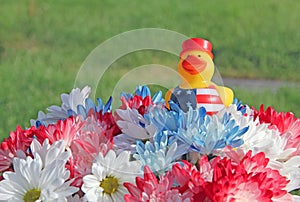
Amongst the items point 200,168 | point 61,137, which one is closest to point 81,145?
point 61,137

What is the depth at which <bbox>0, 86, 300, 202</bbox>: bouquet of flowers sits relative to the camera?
1.70m

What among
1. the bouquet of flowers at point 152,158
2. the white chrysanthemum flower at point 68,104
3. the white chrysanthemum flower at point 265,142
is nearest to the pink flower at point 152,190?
the bouquet of flowers at point 152,158

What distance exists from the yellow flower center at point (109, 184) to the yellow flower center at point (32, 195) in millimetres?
161

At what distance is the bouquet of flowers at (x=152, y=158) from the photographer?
1701 mm

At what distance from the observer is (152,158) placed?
6.08ft

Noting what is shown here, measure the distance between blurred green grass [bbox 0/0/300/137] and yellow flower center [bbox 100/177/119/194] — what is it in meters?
3.59

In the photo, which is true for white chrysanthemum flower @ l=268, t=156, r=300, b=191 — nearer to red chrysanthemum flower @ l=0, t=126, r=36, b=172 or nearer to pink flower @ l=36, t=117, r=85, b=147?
pink flower @ l=36, t=117, r=85, b=147

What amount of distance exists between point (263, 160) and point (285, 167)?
0.18 metres

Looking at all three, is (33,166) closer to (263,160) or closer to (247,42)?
(263,160)

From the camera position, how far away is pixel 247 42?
845 centimetres

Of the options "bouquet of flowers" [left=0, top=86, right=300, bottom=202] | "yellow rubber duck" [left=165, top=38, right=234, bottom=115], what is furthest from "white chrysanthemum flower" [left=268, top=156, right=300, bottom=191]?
"yellow rubber duck" [left=165, top=38, right=234, bottom=115]

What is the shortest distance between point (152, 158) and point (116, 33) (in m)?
7.05

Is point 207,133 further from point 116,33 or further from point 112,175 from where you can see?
point 116,33

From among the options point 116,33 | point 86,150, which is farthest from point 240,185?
point 116,33
